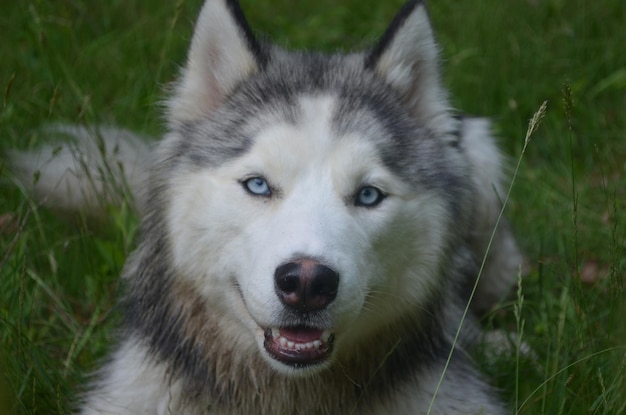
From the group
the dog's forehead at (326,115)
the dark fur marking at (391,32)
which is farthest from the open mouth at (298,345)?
the dark fur marking at (391,32)

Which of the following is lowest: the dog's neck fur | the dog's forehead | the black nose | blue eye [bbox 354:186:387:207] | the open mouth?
the dog's neck fur

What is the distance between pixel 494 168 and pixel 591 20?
100 inches

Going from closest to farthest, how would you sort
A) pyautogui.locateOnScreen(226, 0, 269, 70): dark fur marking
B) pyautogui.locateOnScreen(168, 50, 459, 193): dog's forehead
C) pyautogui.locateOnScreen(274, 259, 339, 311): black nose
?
1. pyautogui.locateOnScreen(274, 259, 339, 311): black nose
2. pyautogui.locateOnScreen(168, 50, 459, 193): dog's forehead
3. pyautogui.locateOnScreen(226, 0, 269, 70): dark fur marking

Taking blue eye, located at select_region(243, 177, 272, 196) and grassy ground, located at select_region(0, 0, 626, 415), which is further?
grassy ground, located at select_region(0, 0, 626, 415)

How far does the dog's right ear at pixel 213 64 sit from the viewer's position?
308 cm

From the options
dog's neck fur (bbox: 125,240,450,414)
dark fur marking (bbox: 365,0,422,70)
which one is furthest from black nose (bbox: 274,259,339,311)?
dark fur marking (bbox: 365,0,422,70)

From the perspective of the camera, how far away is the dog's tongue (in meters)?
2.67

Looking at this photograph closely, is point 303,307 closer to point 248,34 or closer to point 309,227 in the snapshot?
point 309,227

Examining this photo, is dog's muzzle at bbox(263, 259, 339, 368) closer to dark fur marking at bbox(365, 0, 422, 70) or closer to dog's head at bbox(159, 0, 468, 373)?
dog's head at bbox(159, 0, 468, 373)

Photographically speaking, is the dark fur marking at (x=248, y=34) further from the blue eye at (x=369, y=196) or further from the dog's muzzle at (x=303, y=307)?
the dog's muzzle at (x=303, y=307)

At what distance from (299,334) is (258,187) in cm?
47

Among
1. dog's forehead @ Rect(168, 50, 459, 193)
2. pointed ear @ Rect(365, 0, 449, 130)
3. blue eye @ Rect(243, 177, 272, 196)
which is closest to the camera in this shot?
blue eye @ Rect(243, 177, 272, 196)

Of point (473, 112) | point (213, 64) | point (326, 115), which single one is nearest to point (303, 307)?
point (326, 115)

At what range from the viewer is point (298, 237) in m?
2.53
